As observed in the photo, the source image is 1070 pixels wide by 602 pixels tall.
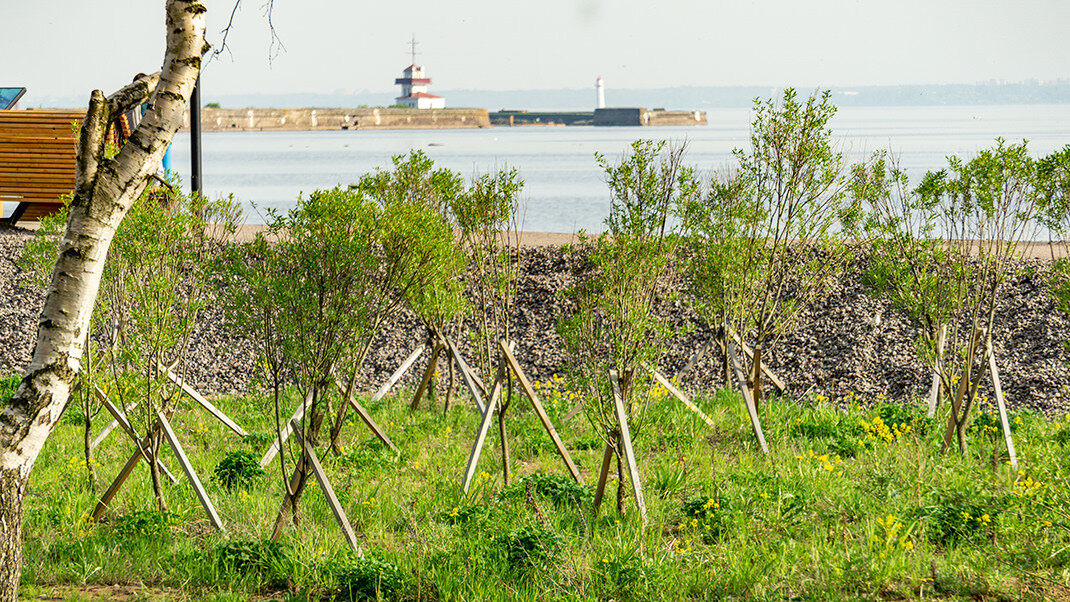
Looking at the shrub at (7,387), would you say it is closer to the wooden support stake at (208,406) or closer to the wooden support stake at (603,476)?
the wooden support stake at (208,406)

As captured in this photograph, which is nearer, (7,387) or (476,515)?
(476,515)

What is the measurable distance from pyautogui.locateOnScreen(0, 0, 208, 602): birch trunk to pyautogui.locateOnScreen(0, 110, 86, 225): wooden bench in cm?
1061

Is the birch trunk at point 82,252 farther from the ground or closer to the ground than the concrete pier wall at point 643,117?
closer to the ground

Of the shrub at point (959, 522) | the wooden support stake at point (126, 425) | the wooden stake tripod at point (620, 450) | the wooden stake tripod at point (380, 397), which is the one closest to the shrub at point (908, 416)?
the shrub at point (959, 522)

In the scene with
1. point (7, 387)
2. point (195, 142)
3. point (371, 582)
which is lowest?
point (7, 387)

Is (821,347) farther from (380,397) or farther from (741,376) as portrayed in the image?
(380,397)

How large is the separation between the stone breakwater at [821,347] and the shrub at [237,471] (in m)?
3.50

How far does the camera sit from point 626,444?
5.67 metres

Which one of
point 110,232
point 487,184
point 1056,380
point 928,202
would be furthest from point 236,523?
point 1056,380

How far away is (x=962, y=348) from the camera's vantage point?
748 centimetres

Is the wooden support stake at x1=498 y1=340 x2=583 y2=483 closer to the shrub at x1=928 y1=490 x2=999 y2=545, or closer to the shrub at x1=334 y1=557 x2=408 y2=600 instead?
the shrub at x1=334 y1=557 x2=408 y2=600

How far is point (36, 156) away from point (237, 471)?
31.0ft

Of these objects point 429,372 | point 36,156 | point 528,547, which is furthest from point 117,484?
point 36,156

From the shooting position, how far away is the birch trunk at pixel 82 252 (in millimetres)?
3977
